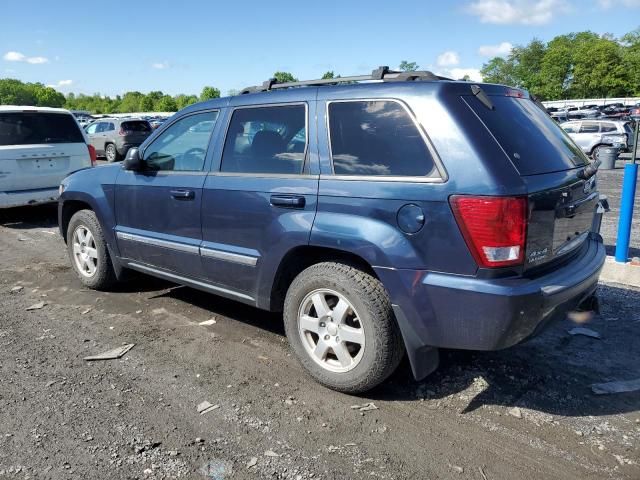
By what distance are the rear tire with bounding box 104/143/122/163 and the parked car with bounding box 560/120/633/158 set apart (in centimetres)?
1788

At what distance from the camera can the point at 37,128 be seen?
28.0ft

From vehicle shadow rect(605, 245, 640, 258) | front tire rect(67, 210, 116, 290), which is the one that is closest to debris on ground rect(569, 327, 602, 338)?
vehicle shadow rect(605, 245, 640, 258)

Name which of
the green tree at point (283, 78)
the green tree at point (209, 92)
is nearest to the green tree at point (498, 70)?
the green tree at point (283, 78)

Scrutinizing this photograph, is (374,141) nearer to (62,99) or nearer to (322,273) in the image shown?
(322,273)

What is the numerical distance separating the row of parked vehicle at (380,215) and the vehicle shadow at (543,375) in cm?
42

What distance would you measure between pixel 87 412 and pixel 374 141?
235 centimetres

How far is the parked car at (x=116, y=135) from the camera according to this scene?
21.6 m

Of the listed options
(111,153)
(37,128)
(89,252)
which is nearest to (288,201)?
(89,252)

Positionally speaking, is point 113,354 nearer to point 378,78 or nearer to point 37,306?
point 37,306

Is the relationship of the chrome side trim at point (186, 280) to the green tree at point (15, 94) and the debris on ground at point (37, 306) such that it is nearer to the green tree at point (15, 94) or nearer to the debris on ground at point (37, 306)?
the debris on ground at point (37, 306)

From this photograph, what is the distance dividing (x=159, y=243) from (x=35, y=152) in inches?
203

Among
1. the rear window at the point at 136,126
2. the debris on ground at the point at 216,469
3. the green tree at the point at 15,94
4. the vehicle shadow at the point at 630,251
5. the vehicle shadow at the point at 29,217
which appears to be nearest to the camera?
the debris on ground at the point at 216,469

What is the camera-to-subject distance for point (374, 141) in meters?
3.21

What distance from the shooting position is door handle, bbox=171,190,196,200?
4141 mm
